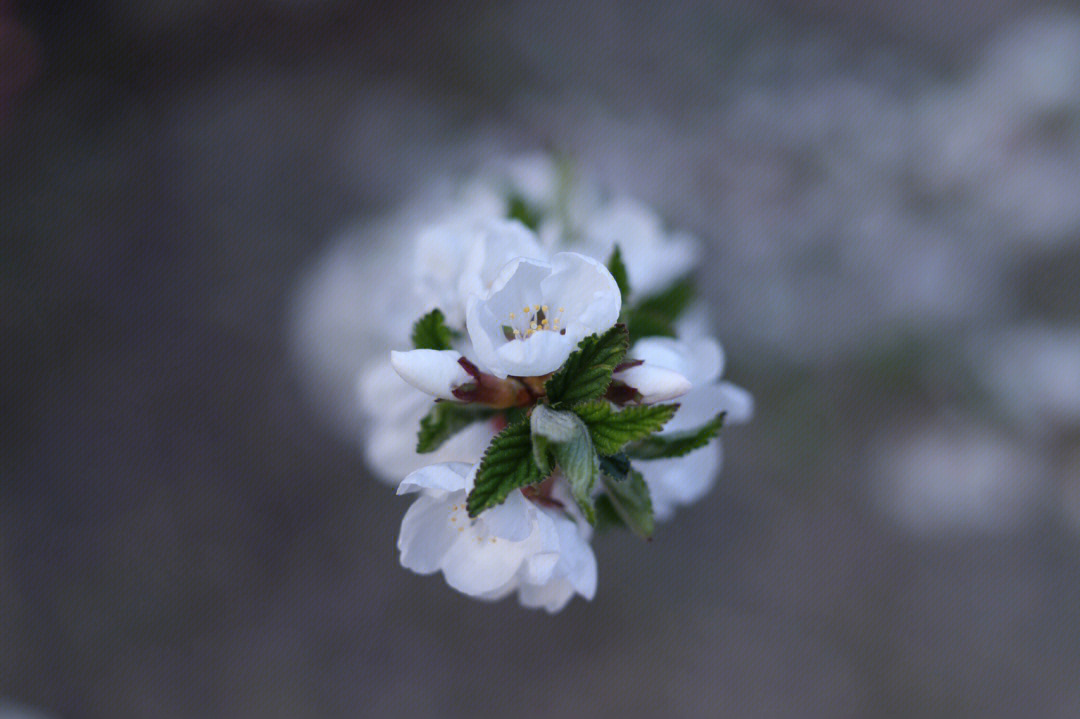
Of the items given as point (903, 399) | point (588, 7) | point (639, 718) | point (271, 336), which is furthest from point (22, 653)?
point (903, 399)

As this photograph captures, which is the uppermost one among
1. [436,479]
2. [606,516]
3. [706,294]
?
[436,479]

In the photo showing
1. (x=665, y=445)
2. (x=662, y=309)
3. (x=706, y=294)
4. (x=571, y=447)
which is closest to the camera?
(x=571, y=447)

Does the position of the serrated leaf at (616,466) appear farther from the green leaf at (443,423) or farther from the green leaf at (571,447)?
the green leaf at (443,423)

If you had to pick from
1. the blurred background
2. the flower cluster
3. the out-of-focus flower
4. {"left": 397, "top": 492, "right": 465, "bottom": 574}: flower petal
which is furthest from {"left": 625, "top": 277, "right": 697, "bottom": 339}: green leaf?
the out-of-focus flower

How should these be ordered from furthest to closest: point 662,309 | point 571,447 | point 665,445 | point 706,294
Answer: point 706,294 < point 662,309 < point 665,445 < point 571,447

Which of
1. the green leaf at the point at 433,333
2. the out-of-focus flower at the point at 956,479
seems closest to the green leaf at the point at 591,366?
the green leaf at the point at 433,333

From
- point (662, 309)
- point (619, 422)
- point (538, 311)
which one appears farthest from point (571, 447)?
point (662, 309)

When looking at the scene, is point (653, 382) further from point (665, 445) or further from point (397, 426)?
point (397, 426)
